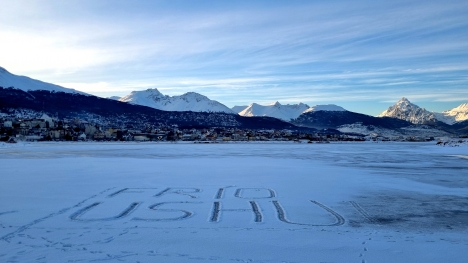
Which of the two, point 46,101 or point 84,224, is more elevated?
point 46,101

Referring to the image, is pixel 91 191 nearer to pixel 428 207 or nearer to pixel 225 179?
pixel 225 179

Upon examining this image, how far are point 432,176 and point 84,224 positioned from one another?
592 inches

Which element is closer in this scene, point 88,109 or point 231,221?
point 231,221

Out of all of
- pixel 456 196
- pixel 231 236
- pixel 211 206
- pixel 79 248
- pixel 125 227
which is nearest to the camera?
pixel 79 248

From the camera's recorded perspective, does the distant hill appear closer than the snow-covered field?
No

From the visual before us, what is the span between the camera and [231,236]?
7305 millimetres

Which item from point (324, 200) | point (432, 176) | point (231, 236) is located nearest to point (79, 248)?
point (231, 236)

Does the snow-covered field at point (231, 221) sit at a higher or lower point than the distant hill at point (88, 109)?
lower

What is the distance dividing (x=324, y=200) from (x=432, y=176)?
28.8ft

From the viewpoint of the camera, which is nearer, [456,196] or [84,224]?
[84,224]

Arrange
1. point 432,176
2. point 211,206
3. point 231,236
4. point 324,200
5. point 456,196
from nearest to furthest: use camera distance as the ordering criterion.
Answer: point 231,236 → point 211,206 → point 324,200 → point 456,196 → point 432,176

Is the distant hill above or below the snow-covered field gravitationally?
above

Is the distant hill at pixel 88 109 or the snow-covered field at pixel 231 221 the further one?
the distant hill at pixel 88 109

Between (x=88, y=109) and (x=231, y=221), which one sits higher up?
(x=88, y=109)
